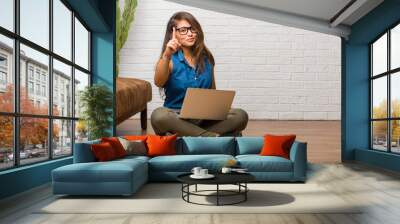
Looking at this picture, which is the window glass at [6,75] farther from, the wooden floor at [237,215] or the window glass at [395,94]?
the window glass at [395,94]

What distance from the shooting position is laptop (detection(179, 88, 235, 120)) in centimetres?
755

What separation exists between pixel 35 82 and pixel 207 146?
2456mm

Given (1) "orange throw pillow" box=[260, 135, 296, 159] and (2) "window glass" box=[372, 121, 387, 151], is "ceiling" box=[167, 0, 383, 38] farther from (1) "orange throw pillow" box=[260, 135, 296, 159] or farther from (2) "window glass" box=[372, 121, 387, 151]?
(1) "orange throw pillow" box=[260, 135, 296, 159]

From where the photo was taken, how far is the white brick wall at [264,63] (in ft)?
36.1

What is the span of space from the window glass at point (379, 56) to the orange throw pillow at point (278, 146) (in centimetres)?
317

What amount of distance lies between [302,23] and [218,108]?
2440 millimetres

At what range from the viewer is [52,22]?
585 centimetres

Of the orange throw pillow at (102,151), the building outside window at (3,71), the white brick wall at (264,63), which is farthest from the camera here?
the white brick wall at (264,63)

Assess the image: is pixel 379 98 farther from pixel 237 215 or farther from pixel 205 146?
pixel 237 215

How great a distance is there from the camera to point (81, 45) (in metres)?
7.41

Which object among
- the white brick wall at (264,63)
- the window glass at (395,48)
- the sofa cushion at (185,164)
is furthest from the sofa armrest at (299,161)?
the white brick wall at (264,63)

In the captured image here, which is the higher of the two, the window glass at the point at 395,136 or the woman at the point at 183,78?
the woman at the point at 183,78

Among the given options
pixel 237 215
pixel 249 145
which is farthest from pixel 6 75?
pixel 249 145

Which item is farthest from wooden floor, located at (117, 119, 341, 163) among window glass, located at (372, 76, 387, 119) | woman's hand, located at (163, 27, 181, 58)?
woman's hand, located at (163, 27, 181, 58)
